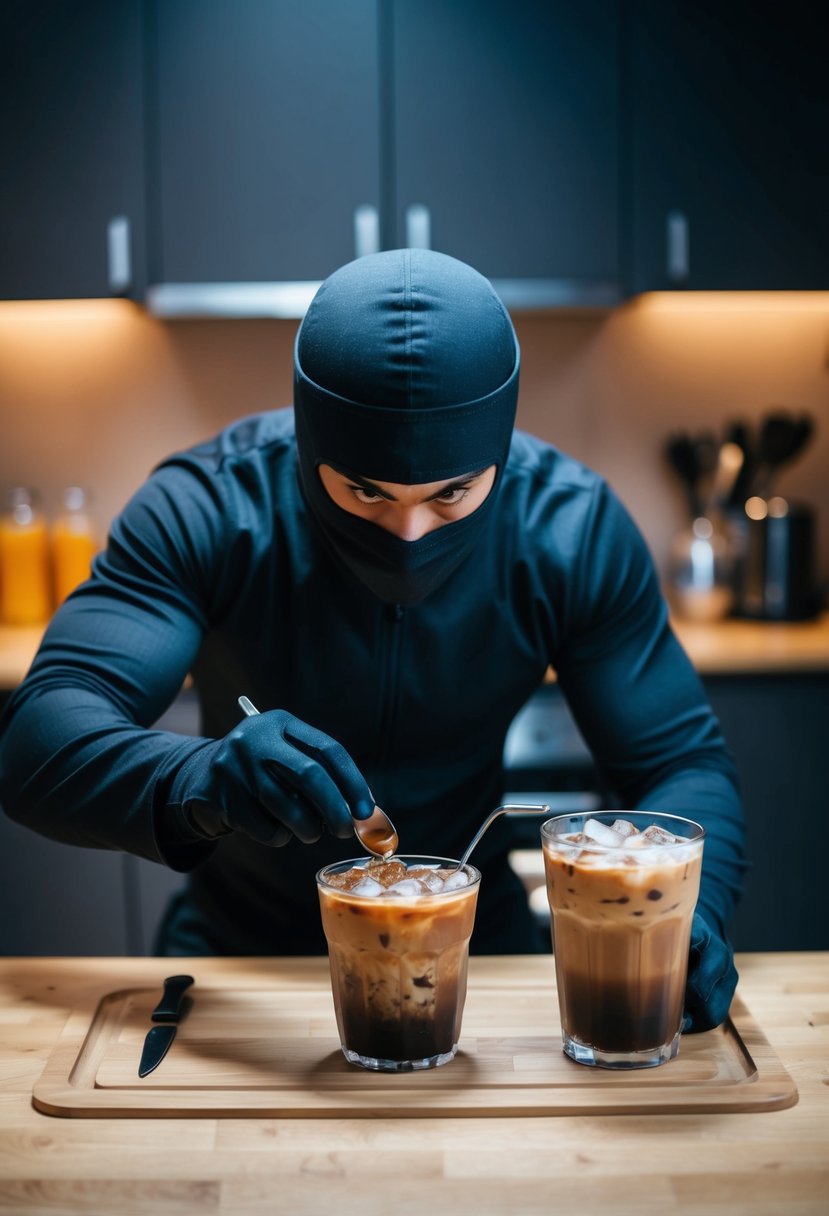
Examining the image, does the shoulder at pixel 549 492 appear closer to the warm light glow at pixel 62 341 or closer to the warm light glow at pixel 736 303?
the warm light glow at pixel 736 303

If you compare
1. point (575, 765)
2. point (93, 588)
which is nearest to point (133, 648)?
point (93, 588)

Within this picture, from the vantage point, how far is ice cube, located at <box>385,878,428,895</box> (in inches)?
40.7

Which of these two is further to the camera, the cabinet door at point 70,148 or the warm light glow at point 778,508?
the warm light glow at point 778,508

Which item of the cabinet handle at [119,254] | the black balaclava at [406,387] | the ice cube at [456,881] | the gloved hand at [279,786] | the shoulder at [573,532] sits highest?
the cabinet handle at [119,254]

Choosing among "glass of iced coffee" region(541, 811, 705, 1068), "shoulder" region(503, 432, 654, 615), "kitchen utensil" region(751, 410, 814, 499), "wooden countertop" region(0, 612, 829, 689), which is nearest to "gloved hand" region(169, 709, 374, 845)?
"glass of iced coffee" region(541, 811, 705, 1068)

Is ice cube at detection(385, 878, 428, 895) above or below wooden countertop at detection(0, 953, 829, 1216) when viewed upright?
above

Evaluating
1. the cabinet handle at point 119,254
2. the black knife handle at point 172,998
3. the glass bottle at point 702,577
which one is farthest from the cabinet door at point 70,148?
the black knife handle at point 172,998

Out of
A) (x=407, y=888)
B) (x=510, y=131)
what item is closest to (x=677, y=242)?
(x=510, y=131)

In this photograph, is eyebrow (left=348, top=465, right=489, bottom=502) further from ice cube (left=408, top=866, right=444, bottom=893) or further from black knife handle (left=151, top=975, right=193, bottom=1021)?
black knife handle (left=151, top=975, right=193, bottom=1021)

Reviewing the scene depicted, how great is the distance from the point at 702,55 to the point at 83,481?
1.74 metres

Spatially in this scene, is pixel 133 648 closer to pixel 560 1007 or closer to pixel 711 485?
pixel 560 1007

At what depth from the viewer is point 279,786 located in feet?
3.50

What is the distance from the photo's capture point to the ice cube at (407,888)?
3.39 ft

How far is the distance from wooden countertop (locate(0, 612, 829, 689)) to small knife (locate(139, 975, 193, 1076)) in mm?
1349
